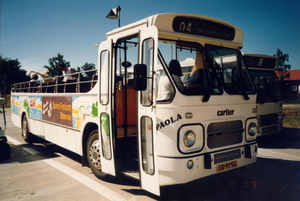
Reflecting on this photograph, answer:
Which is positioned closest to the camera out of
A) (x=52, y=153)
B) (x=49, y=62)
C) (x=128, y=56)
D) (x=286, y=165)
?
(x=128, y=56)

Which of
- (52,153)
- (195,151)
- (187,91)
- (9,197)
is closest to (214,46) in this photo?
(187,91)

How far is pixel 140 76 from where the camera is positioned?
12.7ft

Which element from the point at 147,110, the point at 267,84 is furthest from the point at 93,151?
the point at 267,84

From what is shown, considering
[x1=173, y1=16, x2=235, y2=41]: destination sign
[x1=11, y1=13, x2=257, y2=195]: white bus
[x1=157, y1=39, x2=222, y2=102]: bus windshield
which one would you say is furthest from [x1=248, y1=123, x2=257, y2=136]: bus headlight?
[x1=173, y1=16, x2=235, y2=41]: destination sign

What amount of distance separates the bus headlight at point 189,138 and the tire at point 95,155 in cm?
230

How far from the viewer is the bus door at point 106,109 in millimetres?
4930

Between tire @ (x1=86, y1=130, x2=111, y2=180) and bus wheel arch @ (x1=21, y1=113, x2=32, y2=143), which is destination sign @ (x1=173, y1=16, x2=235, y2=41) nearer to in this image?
tire @ (x1=86, y1=130, x2=111, y2=180)

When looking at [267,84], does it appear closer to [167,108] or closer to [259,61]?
[259,61]

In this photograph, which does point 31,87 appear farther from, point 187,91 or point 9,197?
point 187,91

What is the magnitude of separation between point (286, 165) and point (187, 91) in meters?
4.23

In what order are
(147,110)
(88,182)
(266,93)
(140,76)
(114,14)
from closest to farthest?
(140,76)
(147,110)
(88,182)
(114,14)
(266,93)

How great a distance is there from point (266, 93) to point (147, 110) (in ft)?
22.0

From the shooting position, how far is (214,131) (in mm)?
4371

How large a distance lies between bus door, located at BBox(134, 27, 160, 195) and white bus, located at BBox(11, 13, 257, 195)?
0.02m
